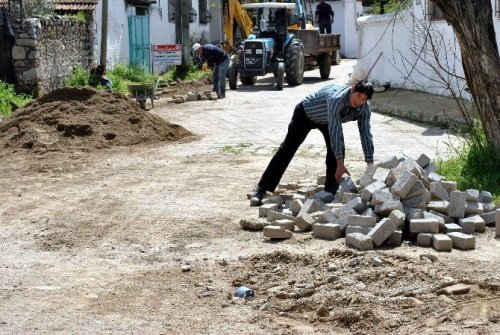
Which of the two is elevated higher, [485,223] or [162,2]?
[162,2]

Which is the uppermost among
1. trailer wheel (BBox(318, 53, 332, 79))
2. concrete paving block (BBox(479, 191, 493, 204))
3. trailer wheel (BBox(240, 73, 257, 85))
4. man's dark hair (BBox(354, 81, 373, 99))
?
man's dark hair (BBox(354, 81, 373, 99))

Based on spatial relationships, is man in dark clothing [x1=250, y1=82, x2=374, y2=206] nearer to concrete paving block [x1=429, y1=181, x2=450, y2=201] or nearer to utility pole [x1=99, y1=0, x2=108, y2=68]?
concrete paving block [x1=429, y1=181, x2=450, y2=201]

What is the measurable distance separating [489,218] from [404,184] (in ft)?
3.09

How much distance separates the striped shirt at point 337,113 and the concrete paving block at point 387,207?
2.78 feet

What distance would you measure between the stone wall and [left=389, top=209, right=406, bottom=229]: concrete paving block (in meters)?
13.3

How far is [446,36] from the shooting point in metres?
18.2

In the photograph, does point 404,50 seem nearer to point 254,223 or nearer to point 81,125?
point 81,125

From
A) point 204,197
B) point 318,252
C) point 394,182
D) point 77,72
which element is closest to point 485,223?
point 394,182

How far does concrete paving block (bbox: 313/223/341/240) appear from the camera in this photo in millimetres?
7973

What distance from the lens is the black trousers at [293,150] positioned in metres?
9.38

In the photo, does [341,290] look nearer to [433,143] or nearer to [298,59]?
[433,143]

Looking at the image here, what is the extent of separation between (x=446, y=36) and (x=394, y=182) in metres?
10.7

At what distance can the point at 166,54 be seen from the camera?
25078 mm

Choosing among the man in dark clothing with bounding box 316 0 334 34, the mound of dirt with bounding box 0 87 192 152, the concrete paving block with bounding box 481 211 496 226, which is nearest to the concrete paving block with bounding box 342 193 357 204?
the concrete paving block with bounding box 481 211 496 226
